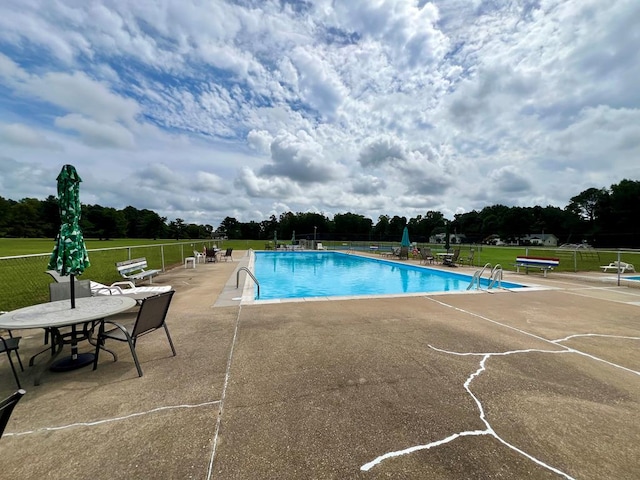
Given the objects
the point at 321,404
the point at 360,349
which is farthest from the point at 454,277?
the point at 321,404

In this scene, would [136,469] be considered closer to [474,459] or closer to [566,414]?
[474,459]

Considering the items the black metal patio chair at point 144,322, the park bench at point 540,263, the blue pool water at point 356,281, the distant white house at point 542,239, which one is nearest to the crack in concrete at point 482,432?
the black metal patio chair at point 144,322

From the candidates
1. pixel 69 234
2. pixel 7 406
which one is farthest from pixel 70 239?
pixel 7 406

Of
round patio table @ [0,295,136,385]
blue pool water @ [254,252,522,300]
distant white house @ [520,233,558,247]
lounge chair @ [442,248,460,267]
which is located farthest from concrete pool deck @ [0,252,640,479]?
distant white house @ [520,233,558,247]

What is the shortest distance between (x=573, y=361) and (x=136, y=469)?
4.59 meters

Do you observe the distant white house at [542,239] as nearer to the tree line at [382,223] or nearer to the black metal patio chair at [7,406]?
the tree line at [382,223]

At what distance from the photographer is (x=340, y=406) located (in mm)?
2514

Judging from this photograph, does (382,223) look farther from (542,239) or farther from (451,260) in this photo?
(451,260)

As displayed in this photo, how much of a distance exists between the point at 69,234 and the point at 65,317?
0.99m

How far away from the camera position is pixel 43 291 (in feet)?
28.1

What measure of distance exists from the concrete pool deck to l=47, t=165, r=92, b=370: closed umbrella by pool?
100 centimetres

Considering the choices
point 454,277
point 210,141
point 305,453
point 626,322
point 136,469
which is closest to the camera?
point 136,469

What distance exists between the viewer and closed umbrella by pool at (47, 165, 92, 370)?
3311 mm

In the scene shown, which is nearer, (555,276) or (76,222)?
(76,222)
